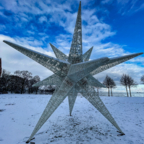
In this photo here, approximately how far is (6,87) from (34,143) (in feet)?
119

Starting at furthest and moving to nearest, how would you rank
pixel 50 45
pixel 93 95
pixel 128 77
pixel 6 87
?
pixel 6 87 → pixel 128 77 → pixel 50 45 → pixel 93 95

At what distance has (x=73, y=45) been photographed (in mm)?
4883

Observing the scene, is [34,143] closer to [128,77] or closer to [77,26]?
[77,26]

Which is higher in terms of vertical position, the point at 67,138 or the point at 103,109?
the point at 103,109

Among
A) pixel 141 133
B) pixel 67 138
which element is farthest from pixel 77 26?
pixel 141 133

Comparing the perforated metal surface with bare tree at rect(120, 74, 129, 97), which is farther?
bare tree at rect(120, 74, 129, 97)

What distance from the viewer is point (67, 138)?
4.41m

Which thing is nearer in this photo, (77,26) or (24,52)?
(24,52)

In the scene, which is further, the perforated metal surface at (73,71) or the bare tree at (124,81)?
the bare tree at (124,81)

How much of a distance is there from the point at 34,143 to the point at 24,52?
4.10 metres

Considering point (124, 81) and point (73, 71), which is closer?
point (73, 71)

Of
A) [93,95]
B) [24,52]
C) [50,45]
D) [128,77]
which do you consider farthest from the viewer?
[128,77]

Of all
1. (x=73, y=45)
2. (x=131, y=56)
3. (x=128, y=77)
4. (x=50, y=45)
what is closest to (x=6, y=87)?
(x=50, y=45)

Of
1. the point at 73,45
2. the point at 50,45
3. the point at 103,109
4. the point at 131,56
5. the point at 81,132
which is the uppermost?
the point at 50,45
